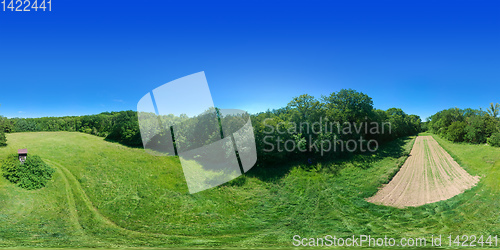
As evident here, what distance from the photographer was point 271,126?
21.5m

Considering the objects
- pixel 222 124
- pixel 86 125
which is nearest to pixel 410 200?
pixel 222 124

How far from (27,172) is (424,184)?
1085 inches

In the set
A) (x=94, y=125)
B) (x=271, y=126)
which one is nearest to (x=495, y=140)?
(x=271, y=126)

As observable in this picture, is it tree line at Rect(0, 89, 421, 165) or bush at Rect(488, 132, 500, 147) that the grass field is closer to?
tree line at Rect(0, 89, 421, 165)

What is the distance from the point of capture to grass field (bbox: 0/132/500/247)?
349 inches

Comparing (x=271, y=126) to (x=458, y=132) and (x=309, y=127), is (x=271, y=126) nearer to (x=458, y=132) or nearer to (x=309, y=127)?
(x=309, y=127)

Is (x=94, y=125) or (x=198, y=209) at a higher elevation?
(x=94, y=125)

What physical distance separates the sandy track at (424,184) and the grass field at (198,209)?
0.69 meters

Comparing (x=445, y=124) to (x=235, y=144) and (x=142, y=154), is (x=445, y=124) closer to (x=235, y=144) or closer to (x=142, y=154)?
(x=235, y=144)

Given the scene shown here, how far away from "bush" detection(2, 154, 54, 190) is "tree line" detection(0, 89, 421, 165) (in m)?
6.46

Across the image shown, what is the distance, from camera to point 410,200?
13.1 m

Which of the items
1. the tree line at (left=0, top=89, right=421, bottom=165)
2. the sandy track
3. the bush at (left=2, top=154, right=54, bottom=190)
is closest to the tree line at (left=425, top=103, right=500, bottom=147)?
the sandy track

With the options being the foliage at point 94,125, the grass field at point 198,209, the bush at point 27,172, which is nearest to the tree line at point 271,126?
the foliage at point 94,125

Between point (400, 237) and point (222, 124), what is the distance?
15465 millimetres
